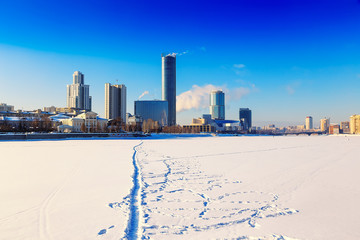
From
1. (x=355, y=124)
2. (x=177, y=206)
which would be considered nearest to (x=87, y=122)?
(x=177, y=206)

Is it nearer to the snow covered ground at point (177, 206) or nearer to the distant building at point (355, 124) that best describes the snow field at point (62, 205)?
the snow covered ground at point (177, 206)

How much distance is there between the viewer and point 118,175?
39.3ft

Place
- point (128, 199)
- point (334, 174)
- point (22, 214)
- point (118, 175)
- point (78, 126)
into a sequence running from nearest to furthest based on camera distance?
point (22, 214)
point (128, 199)
point (118, 175)
point (334, 174)
point (78, 126)

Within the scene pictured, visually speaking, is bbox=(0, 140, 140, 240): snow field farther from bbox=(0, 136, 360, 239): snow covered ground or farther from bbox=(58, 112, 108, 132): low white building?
bbox=(58, 112, 108, 132): low white building

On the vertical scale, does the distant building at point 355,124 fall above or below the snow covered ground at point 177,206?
above

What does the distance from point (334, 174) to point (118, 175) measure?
10.2 m

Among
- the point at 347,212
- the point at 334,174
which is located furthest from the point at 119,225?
the point at 334,174

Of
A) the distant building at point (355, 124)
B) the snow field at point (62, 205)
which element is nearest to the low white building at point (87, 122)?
the snow field at point (62, 205)

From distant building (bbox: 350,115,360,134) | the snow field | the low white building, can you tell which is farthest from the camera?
distant building (bbox: 350,115,360,134)

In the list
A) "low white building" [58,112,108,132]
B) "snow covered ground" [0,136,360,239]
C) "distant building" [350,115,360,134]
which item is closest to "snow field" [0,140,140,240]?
"snow covered ground" [0,136,360,239]

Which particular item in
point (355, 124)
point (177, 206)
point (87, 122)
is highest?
point (87, 122)

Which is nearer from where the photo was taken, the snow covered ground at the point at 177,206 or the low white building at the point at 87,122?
the snow covered ground at the point at 177,206

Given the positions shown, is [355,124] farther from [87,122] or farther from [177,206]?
[177,206]

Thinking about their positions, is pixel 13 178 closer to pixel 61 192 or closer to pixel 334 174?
pixel 61 192
